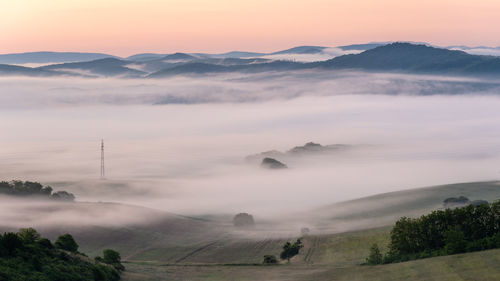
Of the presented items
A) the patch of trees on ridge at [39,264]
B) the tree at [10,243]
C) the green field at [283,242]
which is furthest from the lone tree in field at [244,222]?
the tree at [10,243]

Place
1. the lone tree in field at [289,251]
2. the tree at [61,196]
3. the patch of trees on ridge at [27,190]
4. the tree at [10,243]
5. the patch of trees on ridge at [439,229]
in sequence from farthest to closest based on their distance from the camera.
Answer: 1. the tree at [61,196]
2. the patch of trees on ridge at [27,190]
3. the lone tree in field at [289,251]
4. the patch of trees on ridge at [439,229]
5. the tree at [10,243]

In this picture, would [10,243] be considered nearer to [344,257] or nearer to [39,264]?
[39,264]

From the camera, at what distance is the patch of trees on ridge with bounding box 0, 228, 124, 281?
1873 inches

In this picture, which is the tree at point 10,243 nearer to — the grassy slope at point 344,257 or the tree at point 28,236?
the tree at point 28,236

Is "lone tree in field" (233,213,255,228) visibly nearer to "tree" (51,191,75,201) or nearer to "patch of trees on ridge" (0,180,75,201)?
"tree" (51,191,75,201)

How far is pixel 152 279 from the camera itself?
207 feet

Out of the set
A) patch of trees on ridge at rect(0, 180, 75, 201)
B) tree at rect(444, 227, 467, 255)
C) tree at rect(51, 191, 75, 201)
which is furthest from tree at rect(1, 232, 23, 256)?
tree at rect(51, 191, 75, 201)

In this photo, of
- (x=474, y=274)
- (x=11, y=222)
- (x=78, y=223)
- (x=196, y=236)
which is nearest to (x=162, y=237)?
(x=196, y=236)

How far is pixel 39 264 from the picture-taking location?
50.5m

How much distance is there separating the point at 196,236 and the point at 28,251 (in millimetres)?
82277

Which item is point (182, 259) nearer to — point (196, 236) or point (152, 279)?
point (196, 236)

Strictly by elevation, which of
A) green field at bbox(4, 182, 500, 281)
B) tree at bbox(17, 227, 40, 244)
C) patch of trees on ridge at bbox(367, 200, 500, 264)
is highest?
tree at bbox(17, 227, 40, 244)

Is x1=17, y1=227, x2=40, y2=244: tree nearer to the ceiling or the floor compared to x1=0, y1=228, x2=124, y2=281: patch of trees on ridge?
nearer to the ceiling

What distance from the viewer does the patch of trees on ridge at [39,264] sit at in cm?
4756
